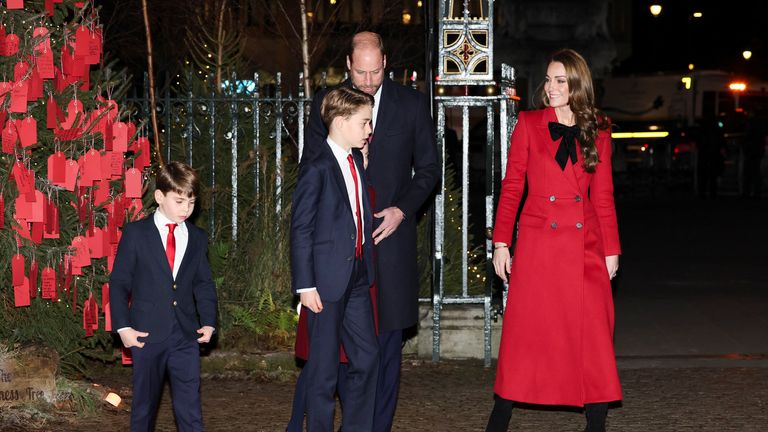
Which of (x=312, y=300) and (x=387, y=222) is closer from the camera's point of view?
(x=312, y=300)

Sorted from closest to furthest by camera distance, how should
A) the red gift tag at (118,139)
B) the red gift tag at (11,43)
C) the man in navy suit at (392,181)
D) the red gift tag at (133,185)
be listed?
the man in navy suit at (392,181) < the red gift tag at (11,43) < the red gift tag at (133,185) < the red gift tag at (118,139)

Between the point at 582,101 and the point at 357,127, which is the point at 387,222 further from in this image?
the point at 582,101

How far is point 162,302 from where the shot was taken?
19.1ft

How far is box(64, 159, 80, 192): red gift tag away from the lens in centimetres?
711

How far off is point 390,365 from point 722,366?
3399 mm

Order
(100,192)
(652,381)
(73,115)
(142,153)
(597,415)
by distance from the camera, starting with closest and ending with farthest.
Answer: (597,415), (73,115), (100,192), (142,153), (652,381)

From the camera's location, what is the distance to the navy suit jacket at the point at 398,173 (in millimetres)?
6375

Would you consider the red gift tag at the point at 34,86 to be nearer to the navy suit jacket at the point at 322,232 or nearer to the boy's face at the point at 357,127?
the navy suit jacket at the point at 322,232

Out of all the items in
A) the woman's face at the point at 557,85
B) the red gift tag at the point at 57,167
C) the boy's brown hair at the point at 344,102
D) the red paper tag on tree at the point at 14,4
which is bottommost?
the red gift tag at the point at 57,167

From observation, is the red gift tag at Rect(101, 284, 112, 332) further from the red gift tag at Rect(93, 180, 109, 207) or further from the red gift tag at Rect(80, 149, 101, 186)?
the red gift tag at Rect(80, 149, 101, 186)

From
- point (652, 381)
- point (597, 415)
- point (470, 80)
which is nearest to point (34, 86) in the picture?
point (470, 80)

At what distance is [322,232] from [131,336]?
3.16 feet

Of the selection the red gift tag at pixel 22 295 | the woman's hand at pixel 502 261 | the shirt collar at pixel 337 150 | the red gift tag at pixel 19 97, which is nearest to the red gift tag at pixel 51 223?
the red gift tag at pixel 22 295

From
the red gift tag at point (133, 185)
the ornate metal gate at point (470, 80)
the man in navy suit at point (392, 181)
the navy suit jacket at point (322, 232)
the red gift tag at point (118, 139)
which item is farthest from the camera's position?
the ornate metal gate at point (470, 80)
